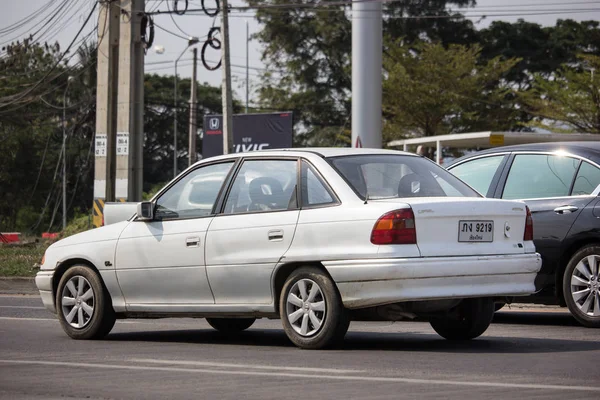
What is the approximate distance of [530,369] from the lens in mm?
7441

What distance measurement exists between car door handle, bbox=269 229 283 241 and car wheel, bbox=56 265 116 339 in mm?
1882

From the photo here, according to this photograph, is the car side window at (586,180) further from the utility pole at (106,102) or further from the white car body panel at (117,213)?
the utility pole at (106,102)

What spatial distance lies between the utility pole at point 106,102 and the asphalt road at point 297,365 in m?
13.5

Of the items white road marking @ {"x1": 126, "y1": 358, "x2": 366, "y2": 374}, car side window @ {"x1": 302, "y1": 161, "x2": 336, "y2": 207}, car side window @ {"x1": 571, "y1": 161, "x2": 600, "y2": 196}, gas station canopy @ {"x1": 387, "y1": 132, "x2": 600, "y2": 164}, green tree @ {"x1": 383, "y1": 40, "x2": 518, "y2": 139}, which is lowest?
white road marking @ {"x1": 126, "y1": 358, "x2": 366, "y2": 374}

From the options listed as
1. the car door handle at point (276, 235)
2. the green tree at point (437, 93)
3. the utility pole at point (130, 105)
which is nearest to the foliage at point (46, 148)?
the green tree at point (437, 93)

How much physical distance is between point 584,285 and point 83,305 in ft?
14.6

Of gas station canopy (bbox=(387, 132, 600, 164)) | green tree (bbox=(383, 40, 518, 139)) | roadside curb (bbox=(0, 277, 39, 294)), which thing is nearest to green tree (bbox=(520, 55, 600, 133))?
green tree (bbox=(383, 40, 518, 139))

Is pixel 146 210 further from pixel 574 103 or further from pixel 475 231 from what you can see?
pixel 574 103

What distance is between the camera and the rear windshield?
29.0 feet

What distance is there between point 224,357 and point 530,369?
2228 mm

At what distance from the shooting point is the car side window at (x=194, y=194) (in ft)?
31.6

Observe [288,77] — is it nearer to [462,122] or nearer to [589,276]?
[462,122]

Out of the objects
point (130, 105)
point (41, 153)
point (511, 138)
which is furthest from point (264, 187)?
point (41, 153)

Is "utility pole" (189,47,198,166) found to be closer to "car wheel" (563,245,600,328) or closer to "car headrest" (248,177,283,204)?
"car wheel" (563,245,600,328)
